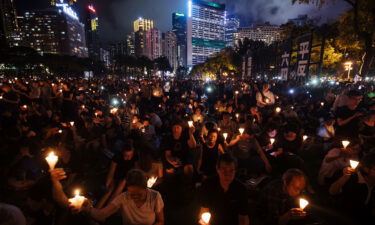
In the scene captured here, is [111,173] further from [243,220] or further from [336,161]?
[336,161]

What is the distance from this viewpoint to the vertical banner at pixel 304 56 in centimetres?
1334

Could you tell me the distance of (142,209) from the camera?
108 inches

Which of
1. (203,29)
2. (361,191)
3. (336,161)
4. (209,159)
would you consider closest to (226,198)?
(209,159)

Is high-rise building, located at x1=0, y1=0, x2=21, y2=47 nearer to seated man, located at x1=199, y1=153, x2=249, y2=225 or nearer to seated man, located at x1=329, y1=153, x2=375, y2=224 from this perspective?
seated man, located at x1=199, y1=153, x2=249, y2=225

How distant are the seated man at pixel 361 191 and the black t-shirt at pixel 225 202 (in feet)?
5.83

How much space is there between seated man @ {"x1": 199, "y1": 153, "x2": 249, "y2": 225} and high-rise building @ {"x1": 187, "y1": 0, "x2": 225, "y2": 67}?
157292 millimetres

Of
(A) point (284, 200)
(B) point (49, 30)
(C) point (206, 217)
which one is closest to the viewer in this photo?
(C) point (206, 217)

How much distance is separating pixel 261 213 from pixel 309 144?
5008 millimetres

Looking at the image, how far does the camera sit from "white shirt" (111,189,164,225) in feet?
9.02

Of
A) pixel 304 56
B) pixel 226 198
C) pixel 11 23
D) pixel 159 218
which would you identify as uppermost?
pixel 11 23

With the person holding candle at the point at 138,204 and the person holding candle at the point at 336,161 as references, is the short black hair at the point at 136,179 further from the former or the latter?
the person holding candle at the point at 336,161

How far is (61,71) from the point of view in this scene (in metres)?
66.8

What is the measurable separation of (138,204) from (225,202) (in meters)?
1.03

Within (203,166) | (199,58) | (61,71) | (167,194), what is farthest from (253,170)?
(199,58)
